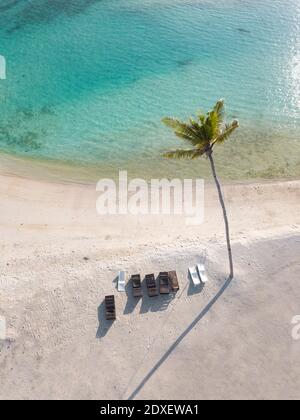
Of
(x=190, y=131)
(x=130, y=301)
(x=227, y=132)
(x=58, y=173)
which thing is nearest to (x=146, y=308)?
(x=130, y=301)

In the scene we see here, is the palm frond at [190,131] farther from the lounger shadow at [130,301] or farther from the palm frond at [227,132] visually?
the lounger shadow at [130,301]

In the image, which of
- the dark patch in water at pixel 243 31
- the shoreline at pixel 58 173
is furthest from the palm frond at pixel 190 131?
the dark patch in water at pixel 243 31

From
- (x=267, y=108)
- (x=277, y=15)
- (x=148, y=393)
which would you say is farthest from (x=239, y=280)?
(x=277, y=15)

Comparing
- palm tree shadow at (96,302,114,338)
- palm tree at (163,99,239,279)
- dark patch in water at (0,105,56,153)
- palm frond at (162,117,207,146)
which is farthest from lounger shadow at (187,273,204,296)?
dark patch in water at (0,105,56,153)

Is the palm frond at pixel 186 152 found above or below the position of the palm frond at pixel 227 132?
below

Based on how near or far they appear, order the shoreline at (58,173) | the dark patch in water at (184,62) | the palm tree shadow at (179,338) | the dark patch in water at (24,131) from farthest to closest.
Result: the dark patch in water at (184,62) < the dark patch in water at (24,131) < the shoreline at (58,173) < the palm tree shadow at (179,338)
